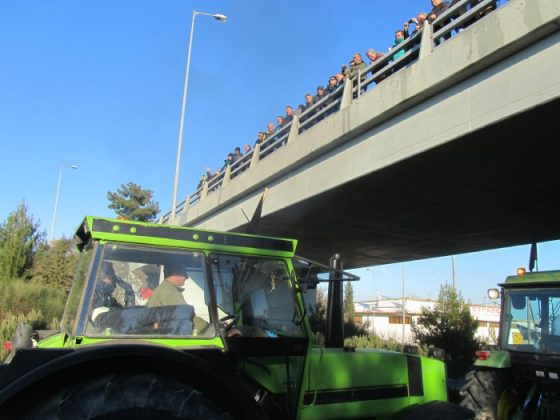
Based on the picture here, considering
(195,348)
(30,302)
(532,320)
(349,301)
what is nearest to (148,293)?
(195,348)

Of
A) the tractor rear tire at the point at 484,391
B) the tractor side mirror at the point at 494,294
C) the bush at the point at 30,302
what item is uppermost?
the tractor side mirror at the point at 494,294

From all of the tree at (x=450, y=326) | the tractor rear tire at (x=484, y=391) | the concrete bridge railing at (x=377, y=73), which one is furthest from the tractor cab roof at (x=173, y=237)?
the tree at (x=450, y=326)

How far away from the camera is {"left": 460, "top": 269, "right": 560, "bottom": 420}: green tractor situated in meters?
5.93

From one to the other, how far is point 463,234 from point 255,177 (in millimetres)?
6451

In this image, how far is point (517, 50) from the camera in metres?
7.00

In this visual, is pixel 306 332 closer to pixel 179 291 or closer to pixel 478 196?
pixel 179 291

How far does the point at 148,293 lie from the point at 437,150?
6.39 metres

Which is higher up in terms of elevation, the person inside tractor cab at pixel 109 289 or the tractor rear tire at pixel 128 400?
the person inside tractor cab at pixel 109 289

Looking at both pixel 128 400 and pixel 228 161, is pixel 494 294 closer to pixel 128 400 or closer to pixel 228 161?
pixel 128 400

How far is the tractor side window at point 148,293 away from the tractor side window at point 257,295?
0.20 m

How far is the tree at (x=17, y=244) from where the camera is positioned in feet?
56.1

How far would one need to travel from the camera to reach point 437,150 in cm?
860

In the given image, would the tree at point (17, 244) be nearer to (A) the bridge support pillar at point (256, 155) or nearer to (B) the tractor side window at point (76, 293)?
(A) the bridge support pillar at point (256, 155)

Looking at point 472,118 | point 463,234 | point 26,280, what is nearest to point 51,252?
point 26,280
